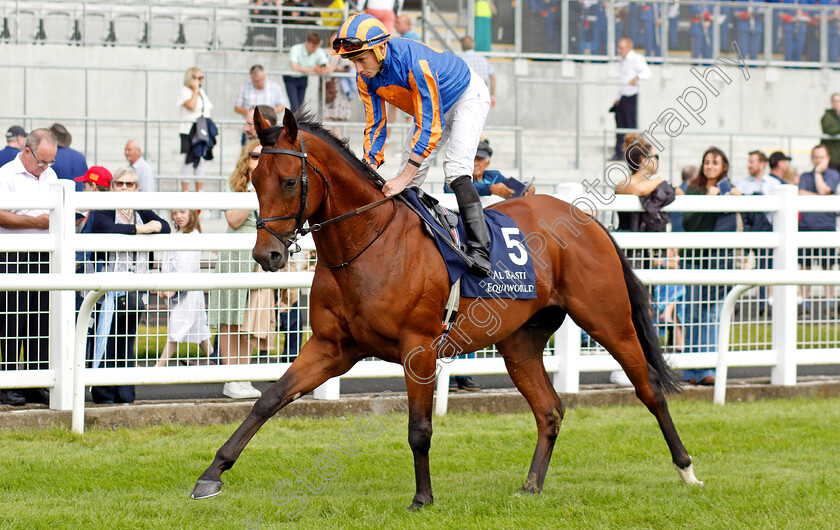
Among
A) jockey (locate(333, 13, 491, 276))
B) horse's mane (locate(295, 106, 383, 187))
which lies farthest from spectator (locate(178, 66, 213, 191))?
horse's mane (locate(295, 106, 383, 187))

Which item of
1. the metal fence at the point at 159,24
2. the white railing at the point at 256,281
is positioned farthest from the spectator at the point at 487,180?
the metal fence at the point at 159,24

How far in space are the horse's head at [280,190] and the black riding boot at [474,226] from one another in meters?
0.89

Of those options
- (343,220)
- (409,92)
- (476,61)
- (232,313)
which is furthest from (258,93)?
(343,220)

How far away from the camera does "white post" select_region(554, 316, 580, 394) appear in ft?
23.7

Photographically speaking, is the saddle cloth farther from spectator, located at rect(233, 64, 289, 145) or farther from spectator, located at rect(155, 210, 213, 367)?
spectator, located at rect(233, 64, 289, 145)

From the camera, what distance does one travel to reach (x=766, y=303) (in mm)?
7867

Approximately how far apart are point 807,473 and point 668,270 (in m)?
1.91

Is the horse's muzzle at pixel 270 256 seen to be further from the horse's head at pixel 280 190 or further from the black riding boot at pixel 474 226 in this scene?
the black riding boot at pixel 474 226

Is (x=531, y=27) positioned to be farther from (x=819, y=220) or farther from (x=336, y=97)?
(x=819, y=220)

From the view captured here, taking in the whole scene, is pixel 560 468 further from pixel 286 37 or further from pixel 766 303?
pixel 286 37

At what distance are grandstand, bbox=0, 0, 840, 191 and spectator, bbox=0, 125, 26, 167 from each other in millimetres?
2033

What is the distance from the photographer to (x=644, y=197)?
24.4 feet

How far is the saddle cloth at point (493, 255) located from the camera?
4.84 m

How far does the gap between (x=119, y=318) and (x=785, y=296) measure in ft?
15.8
